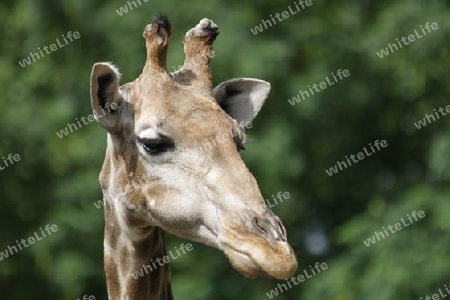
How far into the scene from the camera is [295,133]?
20.1 m

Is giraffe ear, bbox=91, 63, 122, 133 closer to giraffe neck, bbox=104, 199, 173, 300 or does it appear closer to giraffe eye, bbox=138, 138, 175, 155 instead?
giraffe eye, bbox=138, 138, 175, 155

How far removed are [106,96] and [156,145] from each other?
1.85 feet

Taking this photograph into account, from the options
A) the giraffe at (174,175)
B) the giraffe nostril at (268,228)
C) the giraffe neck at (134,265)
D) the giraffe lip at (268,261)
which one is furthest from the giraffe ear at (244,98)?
the giraffe lip at (268,261)

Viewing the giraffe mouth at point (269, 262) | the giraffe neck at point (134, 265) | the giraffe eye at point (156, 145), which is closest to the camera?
the giraffe mouth at point (269, 262)

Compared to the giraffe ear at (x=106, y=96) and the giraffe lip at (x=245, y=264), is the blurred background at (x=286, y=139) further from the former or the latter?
the giraffe lip at (x=245, y=264)

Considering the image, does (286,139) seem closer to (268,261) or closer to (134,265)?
(134,265)

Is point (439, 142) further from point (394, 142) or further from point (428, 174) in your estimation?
point (394, 142)

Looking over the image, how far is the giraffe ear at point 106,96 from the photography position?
768 cm

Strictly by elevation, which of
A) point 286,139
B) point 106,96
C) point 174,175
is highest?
point 106,96

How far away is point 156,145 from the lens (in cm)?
755

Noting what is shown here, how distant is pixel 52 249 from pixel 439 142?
6.52 m

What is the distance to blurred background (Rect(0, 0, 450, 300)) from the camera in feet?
59.8

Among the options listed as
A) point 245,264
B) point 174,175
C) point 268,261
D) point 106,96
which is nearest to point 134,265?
point 174,175

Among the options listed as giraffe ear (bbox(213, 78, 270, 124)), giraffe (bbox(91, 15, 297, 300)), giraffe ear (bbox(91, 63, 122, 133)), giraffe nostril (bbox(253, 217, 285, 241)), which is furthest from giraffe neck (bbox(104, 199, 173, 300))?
giraffe nostril (bbox(253, 217, 285, 241))
